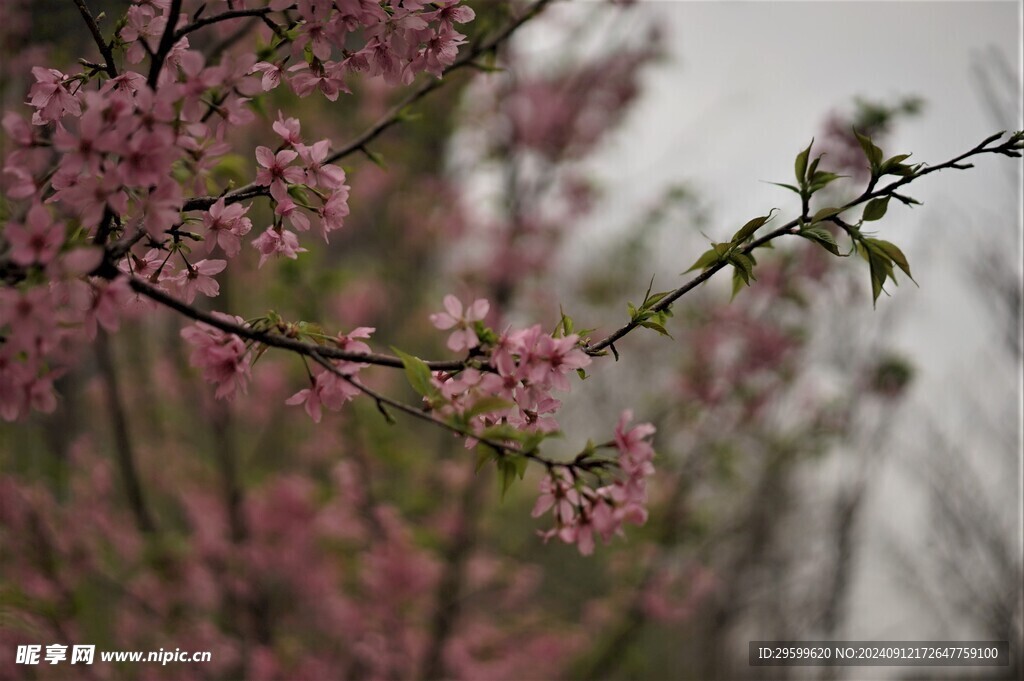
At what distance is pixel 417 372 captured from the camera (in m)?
0.83

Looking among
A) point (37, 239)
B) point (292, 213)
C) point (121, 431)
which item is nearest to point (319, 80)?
point (292, 213)

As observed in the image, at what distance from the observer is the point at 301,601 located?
4.26 m

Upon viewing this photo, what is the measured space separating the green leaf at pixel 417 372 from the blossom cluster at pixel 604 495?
8.1 inches

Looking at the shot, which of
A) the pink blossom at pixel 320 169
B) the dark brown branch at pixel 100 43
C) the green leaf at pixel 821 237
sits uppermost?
the dark brown branch at pixel 100 43

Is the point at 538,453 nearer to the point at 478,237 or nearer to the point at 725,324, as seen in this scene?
the point at 725,324

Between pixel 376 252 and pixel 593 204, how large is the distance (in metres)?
1.95

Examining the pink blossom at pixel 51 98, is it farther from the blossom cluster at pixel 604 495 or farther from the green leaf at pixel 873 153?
the green leaf at pixel 873 153

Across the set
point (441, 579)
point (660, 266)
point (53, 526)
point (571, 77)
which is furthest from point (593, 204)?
point (53, 526)

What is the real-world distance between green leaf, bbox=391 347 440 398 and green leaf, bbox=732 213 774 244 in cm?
41

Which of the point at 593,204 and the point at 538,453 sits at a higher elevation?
the point at 593,204

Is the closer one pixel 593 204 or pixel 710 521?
pixel 710 521

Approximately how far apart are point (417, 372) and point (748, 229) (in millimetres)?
441

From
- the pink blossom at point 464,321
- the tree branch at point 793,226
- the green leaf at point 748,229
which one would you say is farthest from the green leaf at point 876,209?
the pink blossom at point 464,321

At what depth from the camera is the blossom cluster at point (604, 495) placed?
919 millimetres
